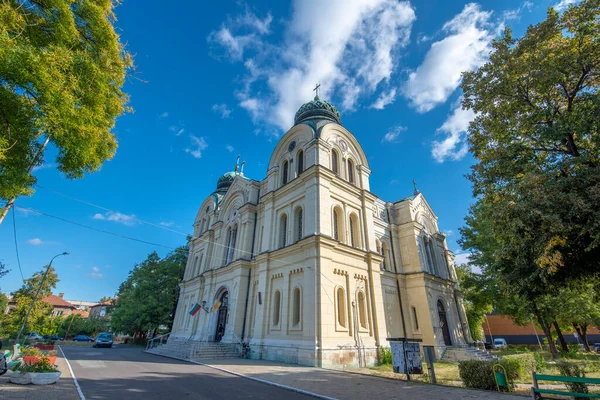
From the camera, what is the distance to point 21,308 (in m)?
33.6

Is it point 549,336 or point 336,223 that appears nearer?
point 336,223

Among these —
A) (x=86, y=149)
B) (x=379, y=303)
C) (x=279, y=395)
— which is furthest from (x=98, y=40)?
(x=379, y=303)

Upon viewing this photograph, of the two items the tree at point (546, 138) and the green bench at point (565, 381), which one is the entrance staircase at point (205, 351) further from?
the tree at point (546, 138)

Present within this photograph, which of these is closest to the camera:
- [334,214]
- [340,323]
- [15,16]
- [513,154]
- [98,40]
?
[15,16]

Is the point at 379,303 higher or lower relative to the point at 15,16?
lower

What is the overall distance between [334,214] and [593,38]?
1390 cm

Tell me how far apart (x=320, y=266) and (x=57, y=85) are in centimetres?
1255

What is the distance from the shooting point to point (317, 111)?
77.2ft

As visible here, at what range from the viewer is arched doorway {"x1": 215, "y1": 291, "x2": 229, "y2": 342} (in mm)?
20819

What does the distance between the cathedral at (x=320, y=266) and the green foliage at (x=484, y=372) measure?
613 cm

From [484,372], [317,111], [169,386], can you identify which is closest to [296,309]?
[169,386]

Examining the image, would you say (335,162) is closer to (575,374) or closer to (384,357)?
(384,357)

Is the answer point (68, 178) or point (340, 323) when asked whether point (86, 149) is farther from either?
point (340, 323)

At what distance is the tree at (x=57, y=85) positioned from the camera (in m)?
5.42
